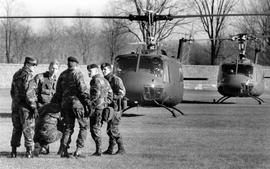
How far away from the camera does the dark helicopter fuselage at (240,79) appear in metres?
24.9

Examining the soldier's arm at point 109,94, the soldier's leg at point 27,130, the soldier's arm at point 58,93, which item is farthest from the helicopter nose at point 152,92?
the soldier's leg at point 27,130

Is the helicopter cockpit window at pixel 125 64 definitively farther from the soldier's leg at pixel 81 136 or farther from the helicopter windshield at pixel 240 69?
the helicopter windshield at pixel 240 69

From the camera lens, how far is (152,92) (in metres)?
16.5

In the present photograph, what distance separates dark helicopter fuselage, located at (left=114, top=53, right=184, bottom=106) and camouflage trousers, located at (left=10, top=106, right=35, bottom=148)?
7.21 metres

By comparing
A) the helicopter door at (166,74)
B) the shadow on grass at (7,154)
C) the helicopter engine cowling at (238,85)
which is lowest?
the helicopter engine cowling at (238,85)

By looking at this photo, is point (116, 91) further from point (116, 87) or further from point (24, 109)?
point (24, 109)

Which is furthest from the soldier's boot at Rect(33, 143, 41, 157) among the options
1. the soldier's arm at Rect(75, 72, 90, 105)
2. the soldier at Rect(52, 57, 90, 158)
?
the soldier's arm at Rect(75, 72, 90, 105)

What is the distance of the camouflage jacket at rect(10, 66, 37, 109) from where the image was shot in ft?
29.7

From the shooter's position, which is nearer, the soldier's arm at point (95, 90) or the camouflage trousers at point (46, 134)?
the camouflage trousers at point (46, 134)

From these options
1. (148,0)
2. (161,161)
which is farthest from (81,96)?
(148,0)

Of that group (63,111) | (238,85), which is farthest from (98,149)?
(238,85)

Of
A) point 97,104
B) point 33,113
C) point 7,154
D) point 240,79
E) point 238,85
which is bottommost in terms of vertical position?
point 238,85

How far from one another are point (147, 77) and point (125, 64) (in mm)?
846

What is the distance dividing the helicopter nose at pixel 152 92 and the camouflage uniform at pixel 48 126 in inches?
273
